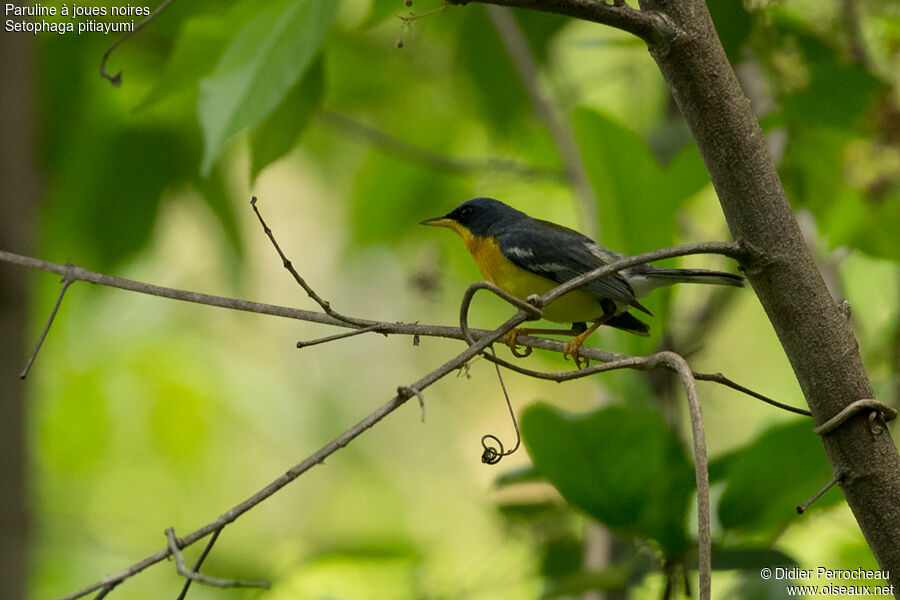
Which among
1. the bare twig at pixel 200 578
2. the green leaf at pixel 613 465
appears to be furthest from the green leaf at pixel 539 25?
the bare twig at pixel 200 578

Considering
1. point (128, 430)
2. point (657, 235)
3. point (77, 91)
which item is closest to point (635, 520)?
point (657, 235)

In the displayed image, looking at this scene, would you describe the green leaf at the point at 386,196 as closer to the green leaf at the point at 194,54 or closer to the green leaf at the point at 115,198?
the green leaf at the point at 115,198

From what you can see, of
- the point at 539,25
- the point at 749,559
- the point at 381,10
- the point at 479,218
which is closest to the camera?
the point at 749,559

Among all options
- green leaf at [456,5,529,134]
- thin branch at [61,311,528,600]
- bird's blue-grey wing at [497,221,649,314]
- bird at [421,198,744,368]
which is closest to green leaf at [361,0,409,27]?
green leaf at [456,5,529,134]

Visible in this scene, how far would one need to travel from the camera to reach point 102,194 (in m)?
3.15

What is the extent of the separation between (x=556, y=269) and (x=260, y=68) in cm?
148

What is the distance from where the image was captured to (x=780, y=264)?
1.31 m

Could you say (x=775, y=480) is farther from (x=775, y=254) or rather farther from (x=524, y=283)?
(x=524, y=283)

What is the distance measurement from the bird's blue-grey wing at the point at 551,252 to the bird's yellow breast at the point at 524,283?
0.04m

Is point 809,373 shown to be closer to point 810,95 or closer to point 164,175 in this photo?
point 810,95

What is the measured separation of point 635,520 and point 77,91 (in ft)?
8.14

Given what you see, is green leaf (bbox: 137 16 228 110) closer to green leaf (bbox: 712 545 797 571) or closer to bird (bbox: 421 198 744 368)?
bird (bbox: 421 198 744 368)

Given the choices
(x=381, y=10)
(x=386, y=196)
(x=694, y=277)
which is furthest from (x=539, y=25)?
(x=386, y=196)

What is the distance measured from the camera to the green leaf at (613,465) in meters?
1.95
